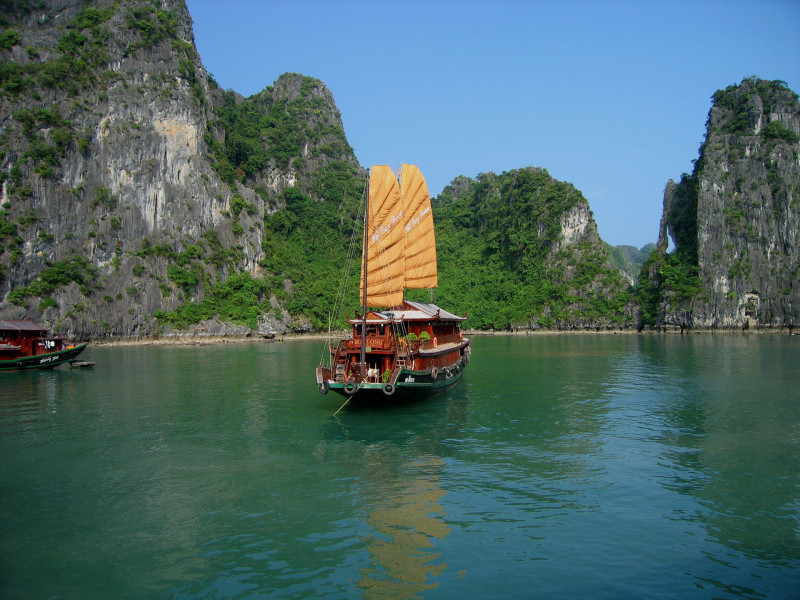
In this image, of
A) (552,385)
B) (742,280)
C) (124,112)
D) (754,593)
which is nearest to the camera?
(754,593)

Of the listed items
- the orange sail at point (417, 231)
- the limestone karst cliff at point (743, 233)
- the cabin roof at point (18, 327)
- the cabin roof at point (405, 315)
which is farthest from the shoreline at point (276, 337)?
the cabin roof at point (405, 315)

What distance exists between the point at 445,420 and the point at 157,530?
9994mm

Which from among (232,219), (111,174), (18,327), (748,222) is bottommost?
(18,327)

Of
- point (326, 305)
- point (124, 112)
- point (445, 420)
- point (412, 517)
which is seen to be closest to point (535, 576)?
point (412, 517)

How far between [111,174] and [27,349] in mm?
37162

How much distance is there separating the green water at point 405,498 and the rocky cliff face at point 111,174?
41.0 metres

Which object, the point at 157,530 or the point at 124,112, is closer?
the point at 157,530

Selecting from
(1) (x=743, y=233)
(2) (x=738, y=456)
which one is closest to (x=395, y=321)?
(2) (x=738, y=456)

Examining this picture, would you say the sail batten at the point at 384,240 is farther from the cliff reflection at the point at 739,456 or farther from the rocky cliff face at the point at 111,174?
the rocky cliff face at the point at 111,174

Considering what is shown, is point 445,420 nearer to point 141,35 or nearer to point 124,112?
point 124,112

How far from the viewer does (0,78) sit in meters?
58.7

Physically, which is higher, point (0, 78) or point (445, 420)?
point (0, 78)

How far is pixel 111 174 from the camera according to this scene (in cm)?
6391

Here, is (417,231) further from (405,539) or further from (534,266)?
(534,266)
